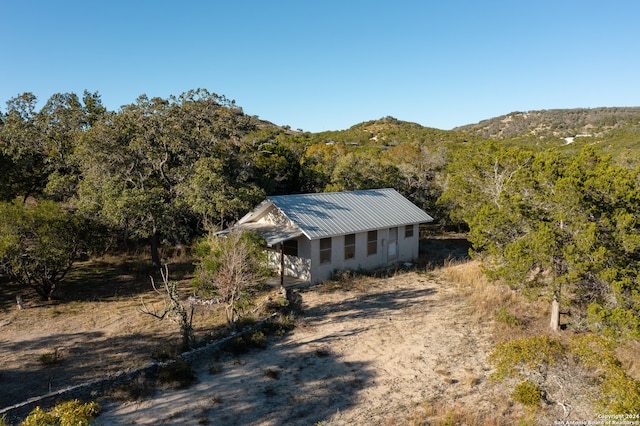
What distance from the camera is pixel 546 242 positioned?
12.0 meters

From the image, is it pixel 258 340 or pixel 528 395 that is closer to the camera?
pixel 528 395

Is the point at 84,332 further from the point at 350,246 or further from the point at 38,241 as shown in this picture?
the point at 350,246

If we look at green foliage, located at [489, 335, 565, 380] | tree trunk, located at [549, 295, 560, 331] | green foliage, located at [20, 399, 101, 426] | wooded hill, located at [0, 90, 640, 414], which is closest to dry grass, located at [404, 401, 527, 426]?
green foliage, located at [489, 335, 565, 380]

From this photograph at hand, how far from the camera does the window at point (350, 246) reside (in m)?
19.9

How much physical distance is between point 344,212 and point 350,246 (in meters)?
1.83

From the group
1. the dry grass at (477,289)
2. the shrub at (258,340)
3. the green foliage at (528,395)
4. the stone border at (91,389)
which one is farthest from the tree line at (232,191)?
the stone border at (91,389)

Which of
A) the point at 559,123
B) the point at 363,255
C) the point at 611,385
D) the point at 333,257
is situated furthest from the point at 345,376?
the point at 559,123

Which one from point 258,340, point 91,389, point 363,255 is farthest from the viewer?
point 363,255

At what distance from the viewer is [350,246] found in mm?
20062

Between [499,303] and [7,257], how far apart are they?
61.0ft

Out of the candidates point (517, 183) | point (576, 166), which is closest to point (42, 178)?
point (517, 183)

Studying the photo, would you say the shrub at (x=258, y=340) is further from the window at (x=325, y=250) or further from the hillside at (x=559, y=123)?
the hillside at (x=559, y=123)

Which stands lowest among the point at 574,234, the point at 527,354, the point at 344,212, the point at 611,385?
the point at 611,385

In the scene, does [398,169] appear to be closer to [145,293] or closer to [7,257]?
[145,293]
